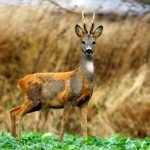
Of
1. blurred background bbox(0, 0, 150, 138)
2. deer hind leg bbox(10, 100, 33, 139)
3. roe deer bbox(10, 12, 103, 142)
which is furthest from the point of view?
blurred background bbox(0, 0, 150, 138)

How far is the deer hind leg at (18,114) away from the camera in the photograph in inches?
579

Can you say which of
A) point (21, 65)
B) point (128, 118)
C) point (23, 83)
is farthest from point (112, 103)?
point (23, 83)

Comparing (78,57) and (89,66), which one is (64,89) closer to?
(89,66)

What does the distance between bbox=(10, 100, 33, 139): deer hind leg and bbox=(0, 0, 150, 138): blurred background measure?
282 inches

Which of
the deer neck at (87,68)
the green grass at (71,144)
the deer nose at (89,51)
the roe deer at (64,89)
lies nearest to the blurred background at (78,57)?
the green grass at (71,144)

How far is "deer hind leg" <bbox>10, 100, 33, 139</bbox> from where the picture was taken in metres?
14.7

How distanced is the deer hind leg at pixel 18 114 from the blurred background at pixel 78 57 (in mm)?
7175

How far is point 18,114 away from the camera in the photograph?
586 inches

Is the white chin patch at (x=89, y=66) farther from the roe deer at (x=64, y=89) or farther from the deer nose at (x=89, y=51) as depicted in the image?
the deer nose at (x=89, y=51)

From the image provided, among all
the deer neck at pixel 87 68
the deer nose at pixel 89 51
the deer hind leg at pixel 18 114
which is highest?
the deer nose at pixel 89 51

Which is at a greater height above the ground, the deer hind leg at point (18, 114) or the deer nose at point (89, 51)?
the deer nose at point (89, 51)

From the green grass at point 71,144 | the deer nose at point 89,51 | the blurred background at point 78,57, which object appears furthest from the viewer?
the blurred background at point 78,57

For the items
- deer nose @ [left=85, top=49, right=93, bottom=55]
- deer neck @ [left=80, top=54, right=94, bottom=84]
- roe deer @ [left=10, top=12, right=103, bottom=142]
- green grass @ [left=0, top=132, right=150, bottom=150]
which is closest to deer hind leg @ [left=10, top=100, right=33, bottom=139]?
roe deer @ [left=10, top=12, right=103, bottom=142]

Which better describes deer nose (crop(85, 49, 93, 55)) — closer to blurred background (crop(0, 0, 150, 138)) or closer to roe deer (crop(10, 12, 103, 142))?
roe deer (crop(10, 12, 103, 142))
